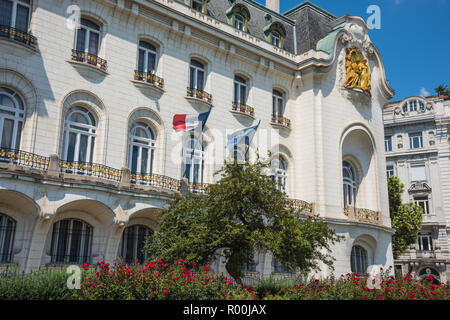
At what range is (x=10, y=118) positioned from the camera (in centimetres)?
1691

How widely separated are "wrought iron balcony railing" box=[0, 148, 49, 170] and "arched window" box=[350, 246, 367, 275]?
19017mm

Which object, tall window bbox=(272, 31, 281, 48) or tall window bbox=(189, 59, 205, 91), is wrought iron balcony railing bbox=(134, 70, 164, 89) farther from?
tall window bbox=(272, 31, 281, 48)

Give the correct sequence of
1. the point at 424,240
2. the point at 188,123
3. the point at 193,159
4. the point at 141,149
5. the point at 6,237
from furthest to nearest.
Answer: the point at 424,240 → the point at 193,159 → the point at 141,149 → the point at 188,123 → the point at 6,237

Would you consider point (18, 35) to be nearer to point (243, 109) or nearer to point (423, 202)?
point (243, 109)

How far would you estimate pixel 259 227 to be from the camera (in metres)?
15.2

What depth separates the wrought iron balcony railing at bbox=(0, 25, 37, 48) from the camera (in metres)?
17.0

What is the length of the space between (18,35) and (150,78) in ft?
19.6

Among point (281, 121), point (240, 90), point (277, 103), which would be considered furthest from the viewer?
point (277, 103)

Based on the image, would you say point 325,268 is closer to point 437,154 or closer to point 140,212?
point 140,212

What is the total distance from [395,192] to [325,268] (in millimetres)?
12373

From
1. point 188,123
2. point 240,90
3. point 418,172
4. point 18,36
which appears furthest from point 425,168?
point 18,36

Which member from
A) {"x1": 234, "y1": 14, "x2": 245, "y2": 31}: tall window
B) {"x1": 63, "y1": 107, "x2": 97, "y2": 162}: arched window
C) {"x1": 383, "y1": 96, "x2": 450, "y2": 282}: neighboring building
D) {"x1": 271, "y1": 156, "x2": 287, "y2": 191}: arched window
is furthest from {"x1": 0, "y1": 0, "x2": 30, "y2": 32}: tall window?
{"x1": 383, "y1": 96, "x2": 450, "y2": 282}: neighboring building
